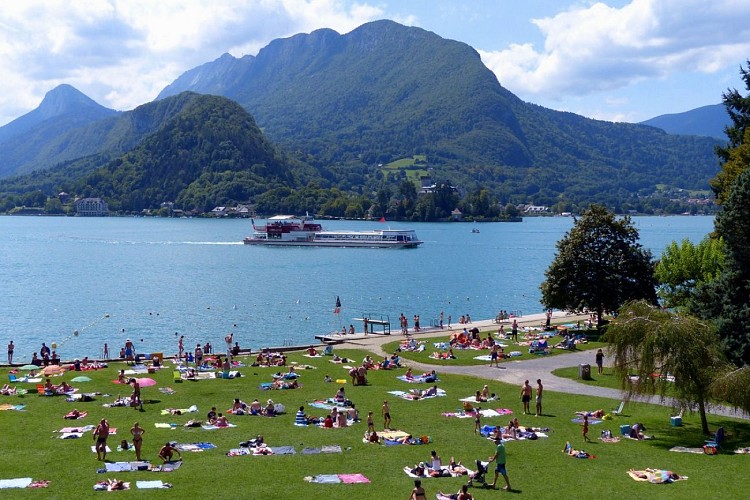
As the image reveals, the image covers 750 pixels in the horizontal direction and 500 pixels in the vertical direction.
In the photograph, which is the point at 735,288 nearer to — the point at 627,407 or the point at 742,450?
the point at 627,407

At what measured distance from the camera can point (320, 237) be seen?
183375 mm

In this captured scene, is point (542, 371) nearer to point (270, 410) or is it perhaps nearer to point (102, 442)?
point (270, 410)

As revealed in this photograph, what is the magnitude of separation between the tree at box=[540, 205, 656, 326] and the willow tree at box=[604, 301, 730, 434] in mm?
23361

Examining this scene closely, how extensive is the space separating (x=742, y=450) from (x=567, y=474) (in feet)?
22.9

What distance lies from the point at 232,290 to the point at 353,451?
7626cm

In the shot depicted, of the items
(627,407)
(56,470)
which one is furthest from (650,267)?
(56,470)

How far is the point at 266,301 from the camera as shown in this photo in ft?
299

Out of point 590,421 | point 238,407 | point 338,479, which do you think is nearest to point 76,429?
point 238,407

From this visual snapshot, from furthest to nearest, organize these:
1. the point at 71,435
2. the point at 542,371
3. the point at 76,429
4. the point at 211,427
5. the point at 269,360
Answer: the point at 269,360 < the point at 542,371 < the point at 211,427 < the point at 76,429 < the point at 71,435

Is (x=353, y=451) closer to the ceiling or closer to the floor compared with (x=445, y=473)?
closer to the floor

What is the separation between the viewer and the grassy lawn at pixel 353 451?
22.5 metres

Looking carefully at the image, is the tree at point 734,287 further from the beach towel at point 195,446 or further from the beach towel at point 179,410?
the beach towel at point 179,410

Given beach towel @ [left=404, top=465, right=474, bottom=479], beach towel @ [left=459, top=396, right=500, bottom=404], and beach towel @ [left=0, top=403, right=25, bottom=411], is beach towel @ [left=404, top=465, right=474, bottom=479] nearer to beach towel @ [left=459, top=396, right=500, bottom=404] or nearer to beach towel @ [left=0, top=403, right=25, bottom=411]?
beach towel @ [left=459, top=396, right=500, bottom=404]

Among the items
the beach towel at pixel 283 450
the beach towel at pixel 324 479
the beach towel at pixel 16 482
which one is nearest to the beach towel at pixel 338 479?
the beach towel at pixel 324 479
